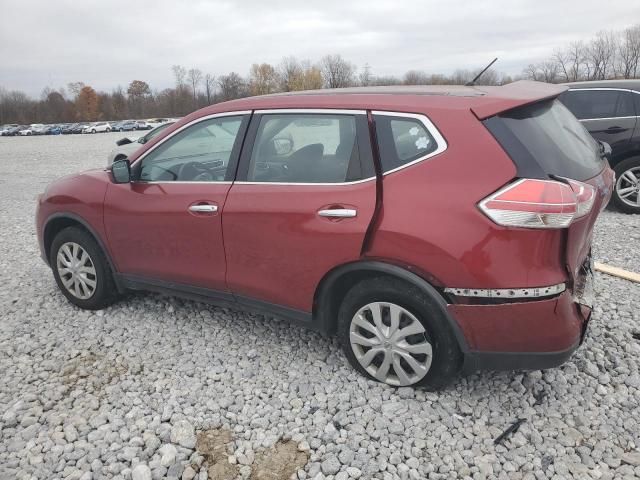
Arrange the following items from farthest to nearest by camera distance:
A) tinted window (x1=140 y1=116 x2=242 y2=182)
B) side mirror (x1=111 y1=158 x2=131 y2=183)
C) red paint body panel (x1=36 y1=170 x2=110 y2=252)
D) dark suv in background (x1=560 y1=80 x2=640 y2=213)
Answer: dark suv in background (x1=560 y1=80 x2=640 y2=213)
red paint body panel (x1=36 y1=170 x2=110 y2=252)
side mirror (x1=111 y1=158 x2=131 y2=183)
tinted window (x1=140 y1=116 x2=242 y2=182)

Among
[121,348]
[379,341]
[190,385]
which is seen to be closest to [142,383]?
[190,385]

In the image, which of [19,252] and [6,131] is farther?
[6,131]

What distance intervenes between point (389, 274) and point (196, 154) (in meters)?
1.74

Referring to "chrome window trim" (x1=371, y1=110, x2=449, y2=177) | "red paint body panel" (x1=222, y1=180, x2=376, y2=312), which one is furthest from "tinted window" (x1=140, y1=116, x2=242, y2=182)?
"chrome window trim" (x1=371, y1=110, x2=449, y2=177)

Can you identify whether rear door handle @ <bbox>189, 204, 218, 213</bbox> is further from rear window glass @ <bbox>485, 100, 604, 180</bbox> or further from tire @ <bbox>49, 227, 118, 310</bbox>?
rear window glass @ <bbox>485, 100, 604, 180</bbox>

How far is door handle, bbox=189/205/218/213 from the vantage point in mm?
3301

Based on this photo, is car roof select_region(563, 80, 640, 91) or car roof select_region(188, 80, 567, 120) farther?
car roof select_region(563, 80, 640, 91)

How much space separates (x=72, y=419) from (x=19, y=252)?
162 inches

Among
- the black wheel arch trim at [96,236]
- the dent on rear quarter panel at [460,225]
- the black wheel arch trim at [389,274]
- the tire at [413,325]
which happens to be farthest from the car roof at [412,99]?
the black wheel arch trim at [96,236]

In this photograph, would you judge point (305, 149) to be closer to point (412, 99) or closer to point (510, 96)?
point (412, 99)

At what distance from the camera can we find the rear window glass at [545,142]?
251 centimetres

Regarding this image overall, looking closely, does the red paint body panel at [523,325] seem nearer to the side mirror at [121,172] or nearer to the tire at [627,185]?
the side mirror at [121,172]

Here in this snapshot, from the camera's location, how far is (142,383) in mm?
3209

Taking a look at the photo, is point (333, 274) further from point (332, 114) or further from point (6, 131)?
point (6, 131)
